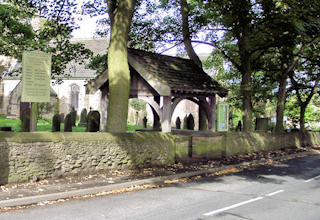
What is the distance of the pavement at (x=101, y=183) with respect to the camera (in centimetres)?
788

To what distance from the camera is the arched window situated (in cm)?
5347

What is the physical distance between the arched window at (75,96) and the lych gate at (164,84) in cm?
3743

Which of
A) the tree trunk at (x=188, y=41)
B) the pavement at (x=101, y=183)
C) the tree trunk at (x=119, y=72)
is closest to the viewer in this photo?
the pavement at (x=101, y=183)

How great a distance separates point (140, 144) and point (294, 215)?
20.0 ft

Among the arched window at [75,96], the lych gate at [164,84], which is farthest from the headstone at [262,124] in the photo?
the arched window at [75,96]

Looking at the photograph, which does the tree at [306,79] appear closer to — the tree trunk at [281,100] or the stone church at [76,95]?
the tree trunk at [281,100]

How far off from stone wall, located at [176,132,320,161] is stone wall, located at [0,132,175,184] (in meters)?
1.65

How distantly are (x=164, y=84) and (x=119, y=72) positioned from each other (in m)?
2.56

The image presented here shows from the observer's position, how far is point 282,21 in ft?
58.5

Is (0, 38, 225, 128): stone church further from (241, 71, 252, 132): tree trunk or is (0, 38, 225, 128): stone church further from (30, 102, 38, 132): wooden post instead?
(30, 102, 38, 132): wooden post

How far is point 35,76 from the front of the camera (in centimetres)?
1006

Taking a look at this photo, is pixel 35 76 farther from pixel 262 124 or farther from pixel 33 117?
pixel 262 124

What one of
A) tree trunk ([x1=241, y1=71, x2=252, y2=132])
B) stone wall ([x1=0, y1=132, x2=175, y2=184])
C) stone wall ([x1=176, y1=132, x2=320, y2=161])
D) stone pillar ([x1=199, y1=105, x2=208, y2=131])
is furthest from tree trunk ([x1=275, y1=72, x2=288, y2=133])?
stone wall ([x1=0, y1=132, x2=175, y2=184])

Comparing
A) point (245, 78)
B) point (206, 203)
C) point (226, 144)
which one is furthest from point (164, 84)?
point (206, 203)
